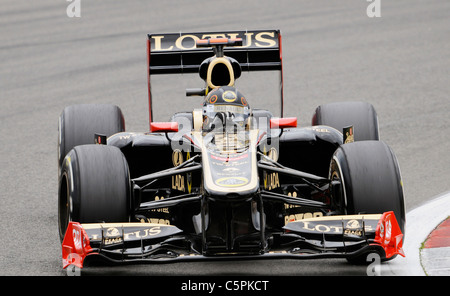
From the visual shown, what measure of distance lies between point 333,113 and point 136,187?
2.54 meters

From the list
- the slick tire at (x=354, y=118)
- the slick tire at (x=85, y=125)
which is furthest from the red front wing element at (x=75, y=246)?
the slick tire at (x=354, y=118)

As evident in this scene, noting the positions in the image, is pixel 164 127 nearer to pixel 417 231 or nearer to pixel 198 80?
pixel 417 231

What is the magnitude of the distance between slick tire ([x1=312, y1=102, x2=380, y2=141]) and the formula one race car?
20mm

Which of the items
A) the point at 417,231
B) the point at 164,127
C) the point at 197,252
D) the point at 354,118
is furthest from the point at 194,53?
Answer: the point at 197,252

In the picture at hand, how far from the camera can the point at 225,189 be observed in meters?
6.70

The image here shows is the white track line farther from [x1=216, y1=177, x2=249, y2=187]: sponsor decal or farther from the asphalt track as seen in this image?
[x1=216, y1=177, x2=249, y2=187]: sponsor decal

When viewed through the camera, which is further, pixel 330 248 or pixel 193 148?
pixel 193 148

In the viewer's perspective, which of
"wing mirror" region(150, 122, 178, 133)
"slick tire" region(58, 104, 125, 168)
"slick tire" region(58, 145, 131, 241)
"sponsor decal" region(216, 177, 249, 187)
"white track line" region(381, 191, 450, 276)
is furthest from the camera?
"slick tire" region(58, 104, 125, 168)

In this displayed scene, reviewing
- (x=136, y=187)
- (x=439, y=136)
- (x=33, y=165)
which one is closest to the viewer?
(x=136, y=187)

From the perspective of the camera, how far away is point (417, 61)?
16.4 metres

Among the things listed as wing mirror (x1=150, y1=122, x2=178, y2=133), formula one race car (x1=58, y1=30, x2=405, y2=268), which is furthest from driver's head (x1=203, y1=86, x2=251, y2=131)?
wing mirror (x1=150, y1=122, x2=178, y2=133)

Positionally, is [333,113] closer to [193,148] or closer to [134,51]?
[193,148]

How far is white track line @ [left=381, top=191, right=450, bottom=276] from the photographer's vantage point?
711 cm
